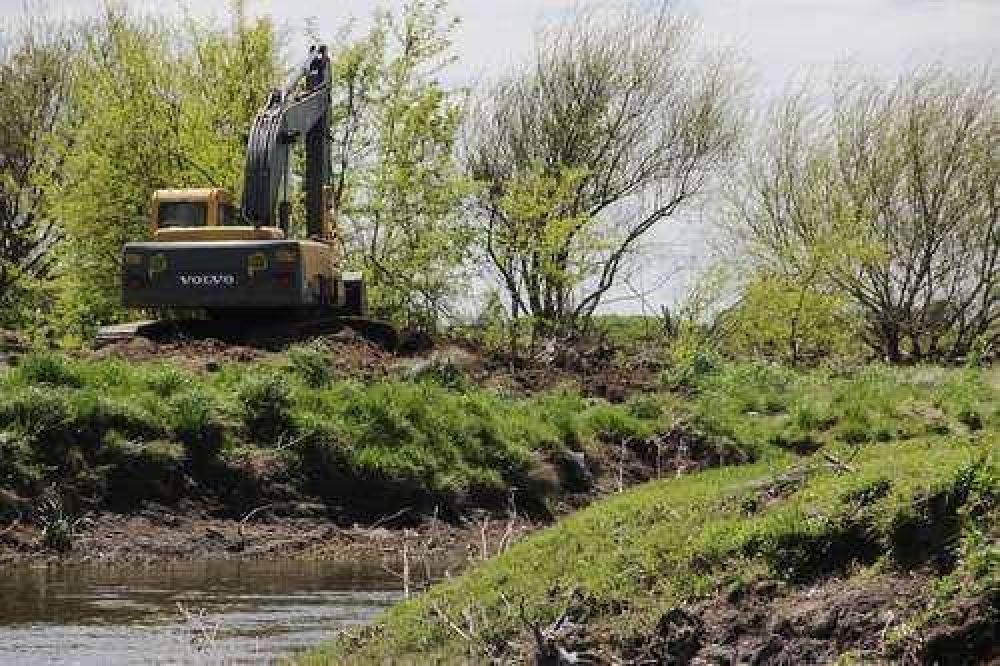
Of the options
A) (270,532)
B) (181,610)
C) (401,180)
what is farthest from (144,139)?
(181,610)

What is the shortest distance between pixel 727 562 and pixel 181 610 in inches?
135

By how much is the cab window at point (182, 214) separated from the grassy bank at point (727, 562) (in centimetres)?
1881

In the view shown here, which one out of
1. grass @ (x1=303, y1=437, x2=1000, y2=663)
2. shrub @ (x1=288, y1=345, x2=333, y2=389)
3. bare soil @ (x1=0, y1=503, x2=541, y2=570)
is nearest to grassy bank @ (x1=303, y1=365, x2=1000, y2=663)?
grass @ (x1=303, y1=437, x2=1000, y2=663)

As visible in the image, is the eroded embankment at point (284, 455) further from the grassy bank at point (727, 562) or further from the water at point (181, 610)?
the grassy bank at point (727, 562)

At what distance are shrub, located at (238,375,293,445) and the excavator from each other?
231 inches

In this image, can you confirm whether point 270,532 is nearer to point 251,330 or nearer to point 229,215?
point 251,330

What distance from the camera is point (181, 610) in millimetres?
10945

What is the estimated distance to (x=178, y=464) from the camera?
65.8 ft

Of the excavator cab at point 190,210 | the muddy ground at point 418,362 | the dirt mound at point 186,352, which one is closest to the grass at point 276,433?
the dirt mound at point 186,352

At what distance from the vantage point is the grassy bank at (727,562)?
825 cm

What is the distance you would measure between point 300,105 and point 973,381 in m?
11.3

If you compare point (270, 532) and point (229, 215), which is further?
point (229, 215)

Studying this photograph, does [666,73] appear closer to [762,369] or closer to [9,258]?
[9,258]

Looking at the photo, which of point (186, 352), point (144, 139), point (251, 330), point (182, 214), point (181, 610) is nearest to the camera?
point (181, 610)
